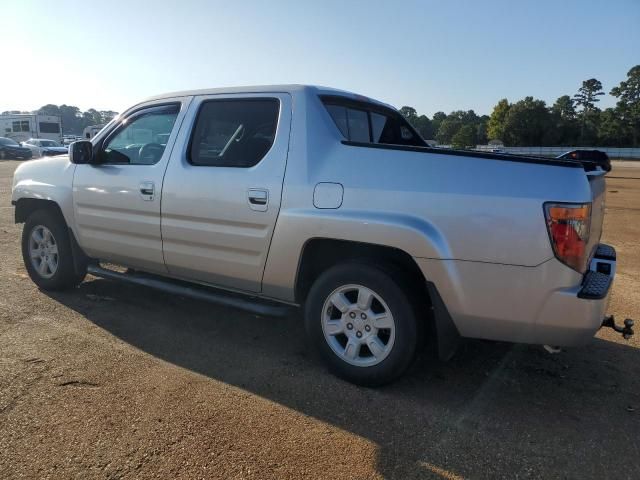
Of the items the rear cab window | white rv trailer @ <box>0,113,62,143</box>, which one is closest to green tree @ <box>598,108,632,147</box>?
white rv trailer @ <box>0,113,62,143</box>

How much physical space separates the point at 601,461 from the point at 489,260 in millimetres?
1142

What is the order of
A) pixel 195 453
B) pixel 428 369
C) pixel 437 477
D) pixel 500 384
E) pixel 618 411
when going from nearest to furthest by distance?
1. pixel 437 477
2. pixel 195 453
3. pixel 618 411
4. pixel 500 384
5. pixel 428 369

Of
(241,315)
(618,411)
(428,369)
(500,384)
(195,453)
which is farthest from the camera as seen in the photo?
(241,315)

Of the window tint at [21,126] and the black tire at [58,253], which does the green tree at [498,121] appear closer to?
the window tint at [21,126]

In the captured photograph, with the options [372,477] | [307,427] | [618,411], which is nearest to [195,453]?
[307,427]

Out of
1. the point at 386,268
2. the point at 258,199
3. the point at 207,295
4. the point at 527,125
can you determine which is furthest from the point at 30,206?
the point at 527,125

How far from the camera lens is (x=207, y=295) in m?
4.01

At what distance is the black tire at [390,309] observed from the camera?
313 cm

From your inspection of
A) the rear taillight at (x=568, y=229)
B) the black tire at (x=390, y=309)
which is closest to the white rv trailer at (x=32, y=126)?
the black tire at (x=390, y=309)

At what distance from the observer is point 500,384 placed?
11.3 feet

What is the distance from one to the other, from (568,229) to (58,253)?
4.47m

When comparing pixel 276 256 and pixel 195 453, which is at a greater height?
pixel 276 256

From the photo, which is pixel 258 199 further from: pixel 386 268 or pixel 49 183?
pixel 49 183

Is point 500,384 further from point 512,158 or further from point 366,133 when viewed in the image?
point 366,133
